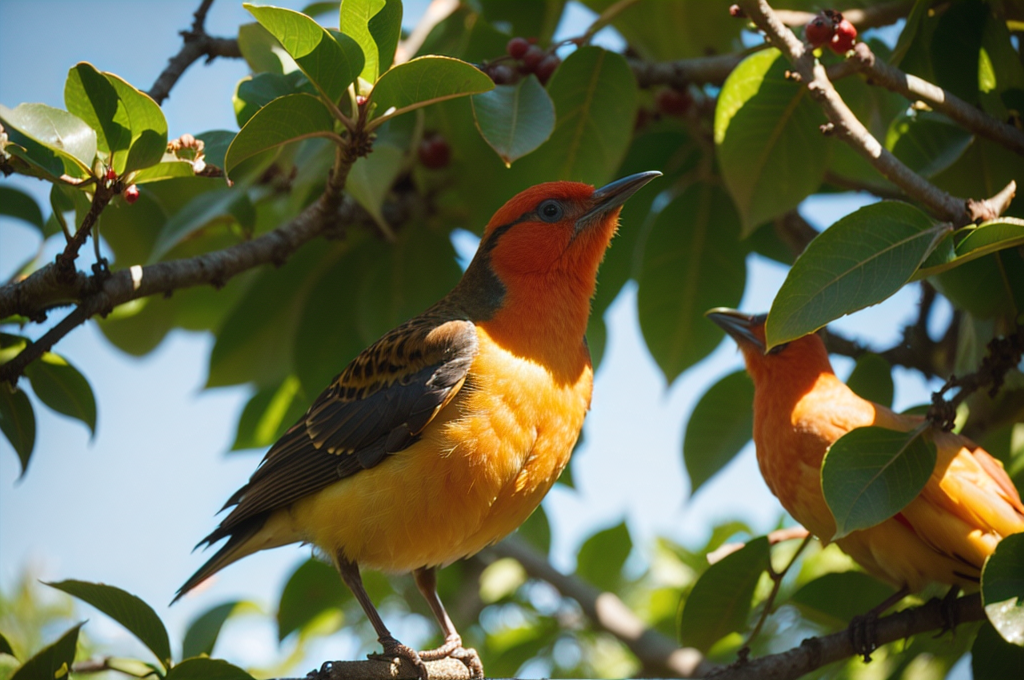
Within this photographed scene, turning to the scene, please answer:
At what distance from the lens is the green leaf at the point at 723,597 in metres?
3.52

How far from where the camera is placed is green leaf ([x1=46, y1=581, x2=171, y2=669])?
9.55 feet

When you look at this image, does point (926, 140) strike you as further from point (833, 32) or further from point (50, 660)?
point (50, 660)

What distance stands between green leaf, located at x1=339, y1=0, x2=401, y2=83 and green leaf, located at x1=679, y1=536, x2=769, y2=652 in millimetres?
2205

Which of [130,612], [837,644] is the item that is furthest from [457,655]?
[837,644]

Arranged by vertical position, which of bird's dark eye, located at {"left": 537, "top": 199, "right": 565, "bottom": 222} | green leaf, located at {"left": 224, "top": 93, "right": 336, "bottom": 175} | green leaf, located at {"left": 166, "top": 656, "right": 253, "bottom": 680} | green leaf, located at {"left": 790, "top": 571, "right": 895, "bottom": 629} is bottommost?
green leaf, located at {"left": 790, "top": 571, "right": 895, "bottom": 629}

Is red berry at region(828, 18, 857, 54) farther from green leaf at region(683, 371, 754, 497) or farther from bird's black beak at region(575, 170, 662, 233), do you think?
green leaf at region(683, 371, 754, 497)

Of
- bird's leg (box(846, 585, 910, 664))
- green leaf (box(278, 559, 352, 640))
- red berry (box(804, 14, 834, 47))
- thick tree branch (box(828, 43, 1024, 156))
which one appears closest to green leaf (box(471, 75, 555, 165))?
red berry (box(804, 14, 834, 47))

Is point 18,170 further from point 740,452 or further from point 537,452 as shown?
point 740,452

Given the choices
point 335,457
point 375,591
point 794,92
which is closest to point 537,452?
point 335,457

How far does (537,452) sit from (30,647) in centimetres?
257

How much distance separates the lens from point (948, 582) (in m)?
3.41

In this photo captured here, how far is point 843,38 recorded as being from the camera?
2.93m

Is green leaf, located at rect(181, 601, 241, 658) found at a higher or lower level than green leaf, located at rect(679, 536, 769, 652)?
higher

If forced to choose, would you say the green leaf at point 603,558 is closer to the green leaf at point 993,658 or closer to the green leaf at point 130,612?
the green leaf at point 993,658
